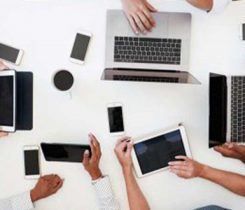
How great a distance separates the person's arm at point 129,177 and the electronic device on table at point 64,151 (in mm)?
114

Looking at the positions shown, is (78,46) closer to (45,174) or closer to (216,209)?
(45,174)

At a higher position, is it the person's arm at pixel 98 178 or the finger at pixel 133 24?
the finger at pixel 133 24

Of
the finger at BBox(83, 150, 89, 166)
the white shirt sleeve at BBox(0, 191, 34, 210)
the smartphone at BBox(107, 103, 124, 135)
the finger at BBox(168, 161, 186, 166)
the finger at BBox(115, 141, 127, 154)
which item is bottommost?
the white shirt sleeve at BBox(0, 191, 34, 210)

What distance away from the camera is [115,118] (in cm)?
149

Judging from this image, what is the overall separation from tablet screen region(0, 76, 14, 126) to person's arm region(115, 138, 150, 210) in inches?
15.3

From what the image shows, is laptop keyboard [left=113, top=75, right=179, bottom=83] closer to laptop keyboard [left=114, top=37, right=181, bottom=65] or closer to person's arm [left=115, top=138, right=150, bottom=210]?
laptop keyboard [left=114, top=37, right=181, bottom=65]

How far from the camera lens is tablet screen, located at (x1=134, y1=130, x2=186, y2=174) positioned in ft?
4.88

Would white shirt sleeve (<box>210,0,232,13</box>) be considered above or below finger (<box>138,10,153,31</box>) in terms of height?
above

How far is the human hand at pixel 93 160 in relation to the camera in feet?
4.84

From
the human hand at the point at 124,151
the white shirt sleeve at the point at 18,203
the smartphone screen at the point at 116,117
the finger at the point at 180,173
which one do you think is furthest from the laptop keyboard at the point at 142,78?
the white shirt sleeve at the point at 18,203

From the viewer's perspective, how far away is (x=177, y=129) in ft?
4.86

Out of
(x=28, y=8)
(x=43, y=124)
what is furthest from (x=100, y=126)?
(x=28, y=8)

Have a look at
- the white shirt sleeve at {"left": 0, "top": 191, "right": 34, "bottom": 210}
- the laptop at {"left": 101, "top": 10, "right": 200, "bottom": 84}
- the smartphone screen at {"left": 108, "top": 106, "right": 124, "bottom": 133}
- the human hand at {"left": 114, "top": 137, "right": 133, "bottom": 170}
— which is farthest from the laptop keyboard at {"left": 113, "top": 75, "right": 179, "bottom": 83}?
the white shirt sleeve at {"left": 0, "top": 191, "right": 34, "bottom": 210}

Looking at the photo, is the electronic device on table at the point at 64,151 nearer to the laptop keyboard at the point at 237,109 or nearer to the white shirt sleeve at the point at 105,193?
the white shirt sleeve at the point at 105,193
